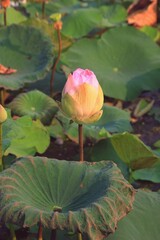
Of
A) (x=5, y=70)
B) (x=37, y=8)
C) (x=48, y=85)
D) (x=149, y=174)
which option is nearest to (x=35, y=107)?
(x=5, y=70)

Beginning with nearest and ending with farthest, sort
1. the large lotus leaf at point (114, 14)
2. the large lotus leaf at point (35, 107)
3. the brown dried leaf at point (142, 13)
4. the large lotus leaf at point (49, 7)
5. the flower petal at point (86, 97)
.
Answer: the flower petal at point (86, 97)
the large lotus leaf at point (35, 107)
the brown dried leaf at point (142, 13)
the large lotus leaf at point (114, 14)
the large lotus leaf at point (49, 7)

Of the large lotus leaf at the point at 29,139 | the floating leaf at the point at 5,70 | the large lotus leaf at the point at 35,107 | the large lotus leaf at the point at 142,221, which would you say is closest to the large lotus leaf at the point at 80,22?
the floating leaf at the point at 5,70

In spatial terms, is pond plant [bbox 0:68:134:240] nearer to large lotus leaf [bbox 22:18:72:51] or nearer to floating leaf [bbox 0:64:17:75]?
floating leaf [bbox 0:64:17:75]

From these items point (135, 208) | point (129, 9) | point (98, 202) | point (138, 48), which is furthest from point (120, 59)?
point (98, 202)

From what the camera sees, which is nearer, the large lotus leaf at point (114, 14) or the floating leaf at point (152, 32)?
the floating leaf at point (152, 32)

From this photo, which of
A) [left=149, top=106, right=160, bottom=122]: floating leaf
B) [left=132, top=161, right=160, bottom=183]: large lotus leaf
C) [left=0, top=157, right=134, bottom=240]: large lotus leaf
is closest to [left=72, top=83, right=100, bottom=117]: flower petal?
[left=0, top=157, right=134, bottom=240]: large lotus leaf

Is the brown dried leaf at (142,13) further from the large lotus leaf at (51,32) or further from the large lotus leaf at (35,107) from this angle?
the large lotus leaf at (35,107)

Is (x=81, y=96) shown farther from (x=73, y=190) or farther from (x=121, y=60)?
(x=121, y=60)
